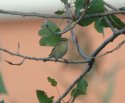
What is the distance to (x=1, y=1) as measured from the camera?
133 centimetres

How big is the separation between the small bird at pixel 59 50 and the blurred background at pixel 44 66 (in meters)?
0.31

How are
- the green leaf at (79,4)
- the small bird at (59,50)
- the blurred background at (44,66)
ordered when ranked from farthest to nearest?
the blurred background at (44,66), the small bird at (59,50), the green leaf at (79,4)

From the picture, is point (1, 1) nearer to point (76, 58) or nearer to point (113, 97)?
point (76, 58)

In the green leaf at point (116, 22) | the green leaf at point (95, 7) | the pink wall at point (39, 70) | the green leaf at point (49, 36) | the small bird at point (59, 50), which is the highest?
the green leaf at point (95, 7)

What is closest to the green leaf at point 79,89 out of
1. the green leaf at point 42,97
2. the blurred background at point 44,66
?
the green leaf at point 42,97

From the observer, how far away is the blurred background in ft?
4.38

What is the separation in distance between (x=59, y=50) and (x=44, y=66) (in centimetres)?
41

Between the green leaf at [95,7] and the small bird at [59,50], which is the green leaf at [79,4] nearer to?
the green leaf at [95,7]

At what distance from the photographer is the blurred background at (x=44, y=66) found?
1.33 meters

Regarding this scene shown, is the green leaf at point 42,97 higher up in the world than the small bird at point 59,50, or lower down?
lower down

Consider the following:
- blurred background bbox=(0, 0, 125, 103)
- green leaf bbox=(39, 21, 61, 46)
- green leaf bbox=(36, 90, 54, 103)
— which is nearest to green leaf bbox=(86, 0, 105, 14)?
green leaf bbox=(39, 21, 61, 46)

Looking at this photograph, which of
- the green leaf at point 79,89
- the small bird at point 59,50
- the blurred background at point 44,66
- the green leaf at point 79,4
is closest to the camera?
the green leaf at point 79,4

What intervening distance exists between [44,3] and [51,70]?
0.80 ft

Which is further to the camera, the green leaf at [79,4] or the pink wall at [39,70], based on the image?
the pink wall at [39,70]
